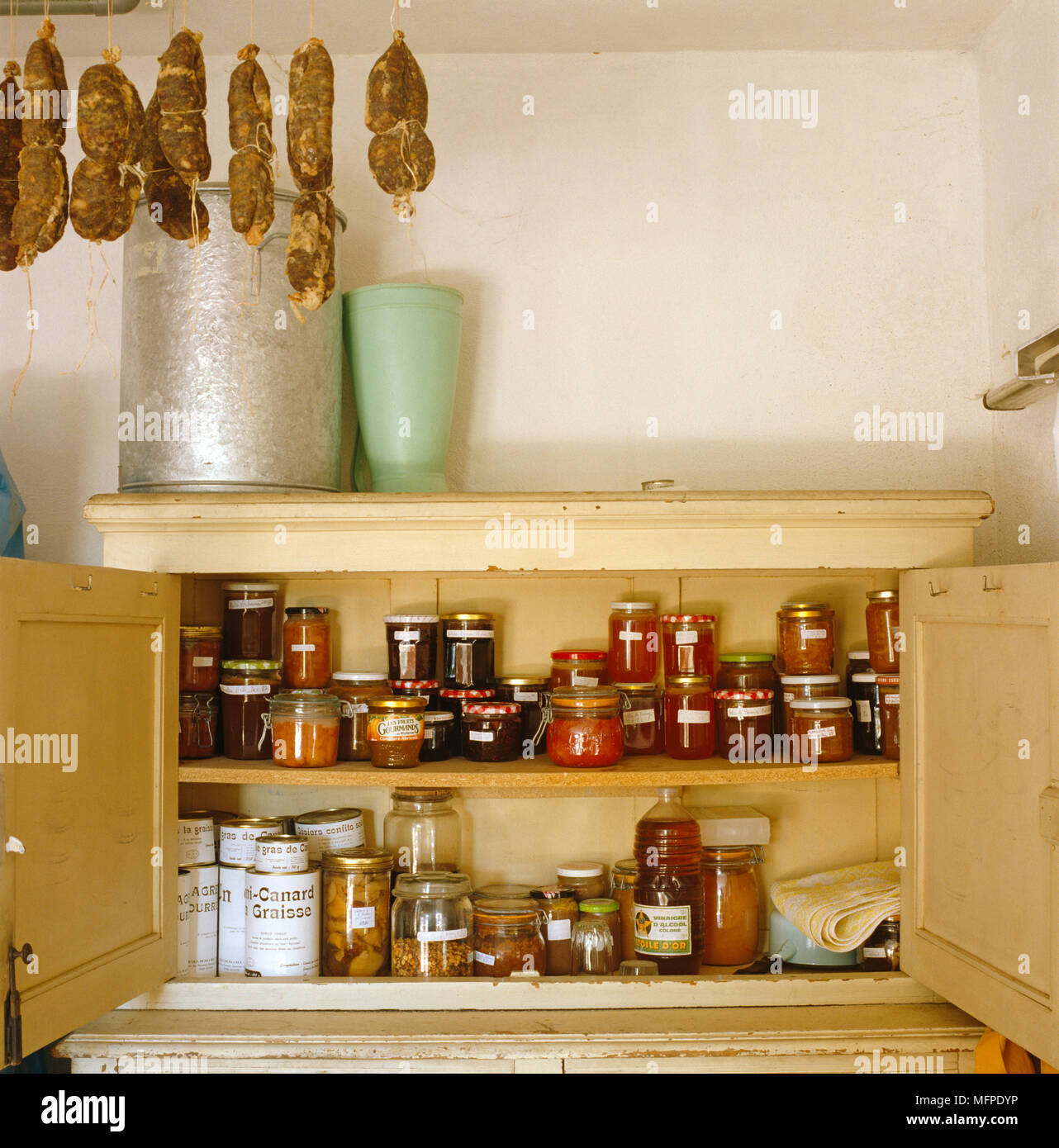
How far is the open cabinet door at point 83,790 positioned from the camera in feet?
3.75

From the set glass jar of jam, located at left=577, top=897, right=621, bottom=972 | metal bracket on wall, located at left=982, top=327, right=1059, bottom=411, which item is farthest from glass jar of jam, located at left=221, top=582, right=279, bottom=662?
metal bracket on wall, located at left=982, top=327, right=1059, bottom=411

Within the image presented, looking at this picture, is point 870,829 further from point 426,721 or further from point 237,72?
point 237,72

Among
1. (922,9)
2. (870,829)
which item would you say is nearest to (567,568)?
(870,829)

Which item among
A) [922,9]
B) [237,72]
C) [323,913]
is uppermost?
[922,9]

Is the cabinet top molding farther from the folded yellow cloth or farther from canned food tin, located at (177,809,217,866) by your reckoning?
the folded yellow cloth

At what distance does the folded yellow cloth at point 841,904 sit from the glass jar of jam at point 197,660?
1.09 m

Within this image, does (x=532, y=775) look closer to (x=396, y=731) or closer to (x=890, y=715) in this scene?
(x=396, y=731)

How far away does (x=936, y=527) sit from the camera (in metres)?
1.56

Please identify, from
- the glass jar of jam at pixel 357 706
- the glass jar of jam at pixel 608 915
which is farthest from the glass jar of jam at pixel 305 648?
the glass jar of jam at pixel 608 915

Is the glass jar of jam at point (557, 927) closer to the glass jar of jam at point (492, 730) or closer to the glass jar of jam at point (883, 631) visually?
the glass jar of jam at point (492, 730)

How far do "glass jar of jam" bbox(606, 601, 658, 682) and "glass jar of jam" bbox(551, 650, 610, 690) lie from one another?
0.12ft

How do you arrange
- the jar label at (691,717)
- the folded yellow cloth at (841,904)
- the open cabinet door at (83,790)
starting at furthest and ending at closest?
the jar label at (691,717)
the folded yellow cloth at (841,904)
the open cabinet door at (83,790)

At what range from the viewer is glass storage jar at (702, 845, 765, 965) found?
1.75 metres

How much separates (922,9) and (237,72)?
1339 mm
